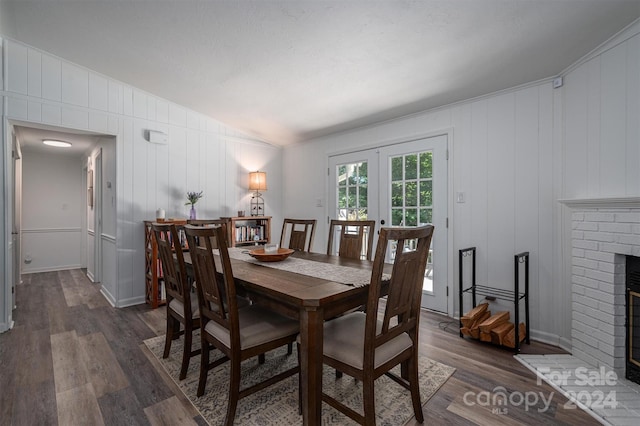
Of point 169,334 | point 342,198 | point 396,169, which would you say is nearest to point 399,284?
point 169,334

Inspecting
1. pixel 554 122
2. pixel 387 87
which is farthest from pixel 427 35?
pixel 554 122

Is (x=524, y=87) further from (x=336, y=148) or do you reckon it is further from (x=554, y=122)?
(x=336, y=148)

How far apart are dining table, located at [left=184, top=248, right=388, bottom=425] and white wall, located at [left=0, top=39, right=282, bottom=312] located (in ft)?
6.78

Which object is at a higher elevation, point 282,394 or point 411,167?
point 411,167

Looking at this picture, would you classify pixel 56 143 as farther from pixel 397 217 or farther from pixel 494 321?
pixel 494 321

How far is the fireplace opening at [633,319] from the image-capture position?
6.41ft

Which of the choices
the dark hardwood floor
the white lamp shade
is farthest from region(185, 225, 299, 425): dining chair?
the white lamp shade

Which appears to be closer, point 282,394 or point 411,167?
point 282,394

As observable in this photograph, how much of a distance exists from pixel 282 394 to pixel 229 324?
684 millimetres

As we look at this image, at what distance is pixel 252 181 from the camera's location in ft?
14.9

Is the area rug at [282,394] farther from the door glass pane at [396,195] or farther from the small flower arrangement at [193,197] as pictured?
the small flower arrangement at [193,197]

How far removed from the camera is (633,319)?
6.56ft

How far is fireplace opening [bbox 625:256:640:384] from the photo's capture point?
195cm

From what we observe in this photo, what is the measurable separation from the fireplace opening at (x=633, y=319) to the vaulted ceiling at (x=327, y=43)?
1.58 m
